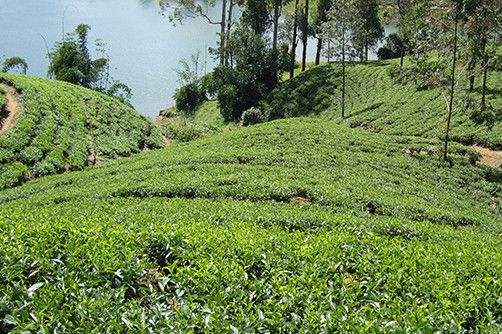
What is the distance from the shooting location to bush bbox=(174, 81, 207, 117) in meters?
62.3

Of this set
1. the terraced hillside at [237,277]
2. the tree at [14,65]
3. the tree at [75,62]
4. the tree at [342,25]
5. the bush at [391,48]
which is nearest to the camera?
the terraced hillside at [237,277]

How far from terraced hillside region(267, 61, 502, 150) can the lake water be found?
2034 centimetres

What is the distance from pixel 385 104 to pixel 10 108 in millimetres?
32593

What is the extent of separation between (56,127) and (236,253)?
1072 inches

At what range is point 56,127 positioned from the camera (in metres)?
30.6

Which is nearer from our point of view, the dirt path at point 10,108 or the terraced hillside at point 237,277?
the terraced hillside at point 237,277

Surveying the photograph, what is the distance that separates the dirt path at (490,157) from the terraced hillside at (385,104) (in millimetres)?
489

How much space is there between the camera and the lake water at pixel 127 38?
73812mm

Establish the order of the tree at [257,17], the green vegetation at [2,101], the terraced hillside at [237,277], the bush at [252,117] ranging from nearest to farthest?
1. the terraced hillside at [237,277]
2. the green vegetation at [2,101]
3. the bush at [252,117]
4. the tree at [257,17]

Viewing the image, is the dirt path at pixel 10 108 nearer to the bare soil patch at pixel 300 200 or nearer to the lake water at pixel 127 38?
the bare soil patch at pixel 300 200

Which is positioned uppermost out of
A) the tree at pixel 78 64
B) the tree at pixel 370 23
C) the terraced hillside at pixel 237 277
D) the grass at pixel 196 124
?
the tree at pixel 370 23

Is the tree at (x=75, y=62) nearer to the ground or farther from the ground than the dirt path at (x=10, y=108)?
farther from the ground

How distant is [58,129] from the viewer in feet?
99.9

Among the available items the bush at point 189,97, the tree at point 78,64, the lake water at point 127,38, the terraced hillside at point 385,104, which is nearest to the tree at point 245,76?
the terraced hillside at point 385,104
